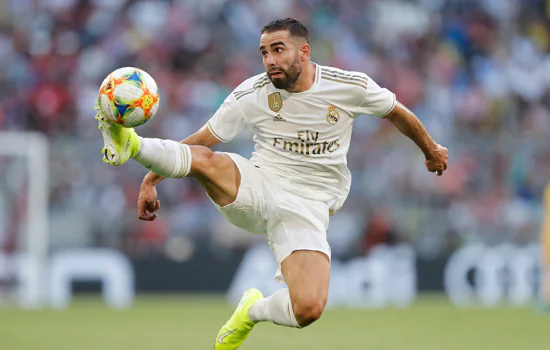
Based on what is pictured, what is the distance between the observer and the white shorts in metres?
6.80

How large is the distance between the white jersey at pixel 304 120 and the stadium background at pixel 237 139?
209 inches

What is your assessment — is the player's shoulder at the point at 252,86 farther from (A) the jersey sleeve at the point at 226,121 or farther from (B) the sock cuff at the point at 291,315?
(B) the sock cuff at the point at 291,315

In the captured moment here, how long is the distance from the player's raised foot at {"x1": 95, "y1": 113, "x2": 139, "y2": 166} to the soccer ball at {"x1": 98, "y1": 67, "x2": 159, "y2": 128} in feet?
0.15

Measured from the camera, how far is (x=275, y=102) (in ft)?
22.5

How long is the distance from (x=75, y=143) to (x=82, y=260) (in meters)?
1.73

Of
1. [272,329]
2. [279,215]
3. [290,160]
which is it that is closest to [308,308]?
[279,215]

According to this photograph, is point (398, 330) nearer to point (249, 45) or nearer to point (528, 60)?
point (249, 45)

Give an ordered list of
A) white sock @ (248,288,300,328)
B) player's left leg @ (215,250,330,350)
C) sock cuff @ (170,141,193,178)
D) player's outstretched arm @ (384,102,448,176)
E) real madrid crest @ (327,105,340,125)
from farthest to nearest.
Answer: player's outstretched arm @ (384,102,448,176) → real madrid crest @ (327,105,340,125) → white sock @ (248,288,300,328) → player's left leg @ (215,250,330,350) → sock cuff @ (170,141,193,178)

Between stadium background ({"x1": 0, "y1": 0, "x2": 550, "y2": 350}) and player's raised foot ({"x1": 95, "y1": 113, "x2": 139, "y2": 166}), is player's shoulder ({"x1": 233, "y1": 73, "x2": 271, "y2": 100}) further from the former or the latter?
stadium background ({"x1": 0, "y1": 0, "x2": 550, "y2": 350})

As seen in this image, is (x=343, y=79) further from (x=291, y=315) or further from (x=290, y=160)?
(x=291, y=315)

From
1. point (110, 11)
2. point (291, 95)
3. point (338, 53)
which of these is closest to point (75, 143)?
point (110, 11)

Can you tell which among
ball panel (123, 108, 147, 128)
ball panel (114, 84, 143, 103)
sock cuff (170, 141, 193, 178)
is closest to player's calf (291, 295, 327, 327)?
sock cuff (170, 141, 193, 178)

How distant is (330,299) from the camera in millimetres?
15766

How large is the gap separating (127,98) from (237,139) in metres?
9.17
